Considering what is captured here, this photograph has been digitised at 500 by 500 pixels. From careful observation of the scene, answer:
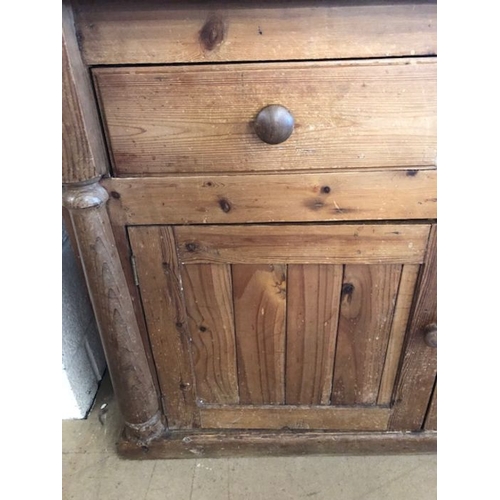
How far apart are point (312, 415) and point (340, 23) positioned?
0.68m

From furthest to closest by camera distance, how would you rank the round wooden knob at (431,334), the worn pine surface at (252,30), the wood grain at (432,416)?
the wood grain at (432,416), the round wooden knob at (431,334), the worn pine surface at (252,30)

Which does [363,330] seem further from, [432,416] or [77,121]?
[77,121]

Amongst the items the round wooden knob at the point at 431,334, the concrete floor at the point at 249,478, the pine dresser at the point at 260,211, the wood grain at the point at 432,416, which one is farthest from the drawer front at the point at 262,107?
the concrete floor at the point at 249,478

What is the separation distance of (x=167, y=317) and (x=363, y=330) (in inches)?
12.8

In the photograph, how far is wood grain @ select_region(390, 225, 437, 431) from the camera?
71cm

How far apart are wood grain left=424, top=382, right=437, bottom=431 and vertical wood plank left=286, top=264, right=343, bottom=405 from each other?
7.4 inches

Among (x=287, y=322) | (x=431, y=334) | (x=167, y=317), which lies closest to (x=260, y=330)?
(x=287, y=322)

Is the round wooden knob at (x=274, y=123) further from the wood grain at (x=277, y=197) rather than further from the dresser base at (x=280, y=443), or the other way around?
the dresser base at (x=280, y=443)

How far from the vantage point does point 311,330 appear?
2.55ft

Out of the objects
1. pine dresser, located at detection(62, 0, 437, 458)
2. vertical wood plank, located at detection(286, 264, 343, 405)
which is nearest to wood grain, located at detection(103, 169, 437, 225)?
pine dresser, located at detection(62, 0, 437, 458)

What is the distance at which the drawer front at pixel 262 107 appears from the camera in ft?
1.83

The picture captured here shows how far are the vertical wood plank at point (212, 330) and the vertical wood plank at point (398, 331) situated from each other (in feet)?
0.87

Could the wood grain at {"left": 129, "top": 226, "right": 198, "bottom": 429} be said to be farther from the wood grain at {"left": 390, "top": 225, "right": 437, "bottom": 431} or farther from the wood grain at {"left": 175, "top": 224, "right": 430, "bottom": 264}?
the wood grain at {"left": 390, "top": 225, "right": 437, "bottom": 431}
